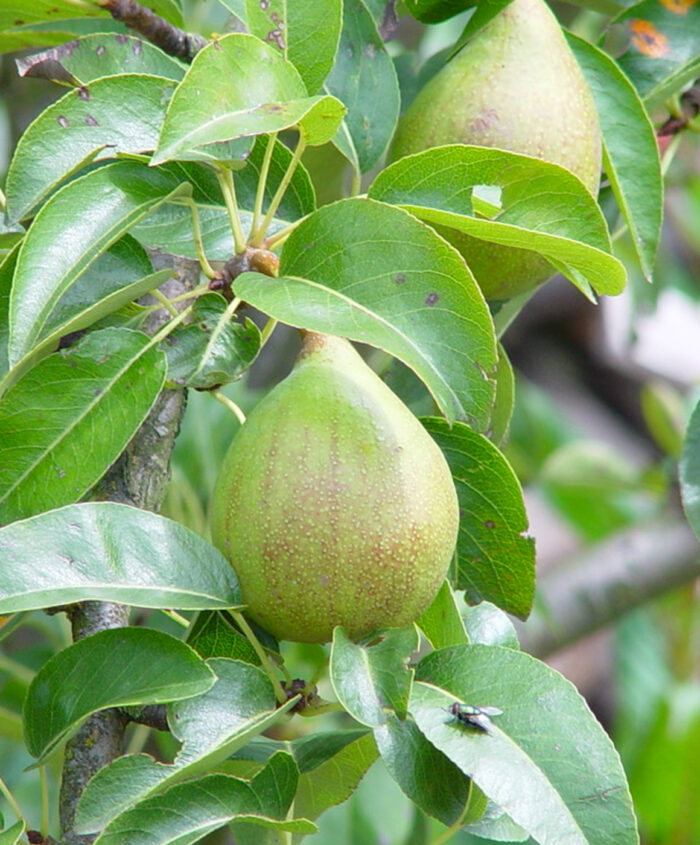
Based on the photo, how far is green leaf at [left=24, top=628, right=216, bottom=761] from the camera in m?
0.63

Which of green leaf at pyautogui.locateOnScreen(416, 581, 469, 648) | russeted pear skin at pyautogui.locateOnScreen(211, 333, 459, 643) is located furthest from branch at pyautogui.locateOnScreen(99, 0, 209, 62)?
green leaf at pyautogui.locateOnScreen(416, 581, 469, 648)

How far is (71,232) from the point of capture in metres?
0.63

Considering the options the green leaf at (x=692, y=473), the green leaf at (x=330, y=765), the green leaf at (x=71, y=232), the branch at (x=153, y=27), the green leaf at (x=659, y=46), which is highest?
the branch at (x=153, y=27)

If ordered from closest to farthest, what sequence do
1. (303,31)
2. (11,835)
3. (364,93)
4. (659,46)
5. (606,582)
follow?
(11,835) → (303,31) → (364,93) → (659,46) → (606,582)

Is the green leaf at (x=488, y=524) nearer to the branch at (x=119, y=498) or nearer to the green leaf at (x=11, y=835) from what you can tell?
the branch at (x=119, y=498)

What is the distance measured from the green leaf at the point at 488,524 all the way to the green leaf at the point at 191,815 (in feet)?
0.83

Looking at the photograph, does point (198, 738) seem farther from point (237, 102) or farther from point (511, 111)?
point (511, 111)

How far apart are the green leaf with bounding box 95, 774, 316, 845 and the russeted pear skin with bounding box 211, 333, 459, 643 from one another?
3.8 inches

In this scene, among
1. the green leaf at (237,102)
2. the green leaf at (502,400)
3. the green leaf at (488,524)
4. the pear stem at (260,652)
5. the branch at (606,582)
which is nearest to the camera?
the green leaf at (237,102)

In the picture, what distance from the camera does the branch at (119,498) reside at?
2.27ft

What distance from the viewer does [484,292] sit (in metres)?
0.82

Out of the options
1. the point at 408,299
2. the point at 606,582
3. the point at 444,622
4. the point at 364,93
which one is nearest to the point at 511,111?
the point at 364,93

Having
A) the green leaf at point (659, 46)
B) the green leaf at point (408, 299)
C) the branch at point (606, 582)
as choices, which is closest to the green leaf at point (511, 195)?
the green leaf at point (408, 299)

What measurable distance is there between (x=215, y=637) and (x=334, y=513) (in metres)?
0.12
